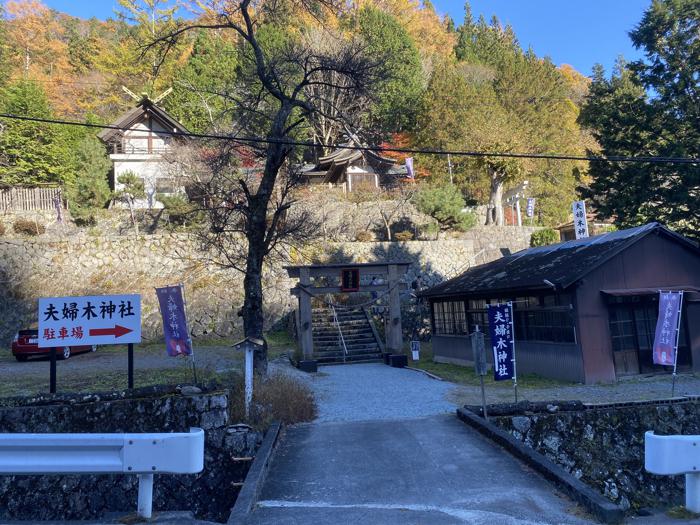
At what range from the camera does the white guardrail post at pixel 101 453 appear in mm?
4469

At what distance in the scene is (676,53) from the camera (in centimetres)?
2072

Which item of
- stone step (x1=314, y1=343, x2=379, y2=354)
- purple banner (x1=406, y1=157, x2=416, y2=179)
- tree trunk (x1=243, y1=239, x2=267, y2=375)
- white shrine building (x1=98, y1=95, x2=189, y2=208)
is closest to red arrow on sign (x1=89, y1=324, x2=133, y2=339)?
tree trunk (x1=243, y1=239, x2=267, y2=375)

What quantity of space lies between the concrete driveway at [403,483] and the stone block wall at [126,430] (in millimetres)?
1087

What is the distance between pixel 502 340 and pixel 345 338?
12243mm

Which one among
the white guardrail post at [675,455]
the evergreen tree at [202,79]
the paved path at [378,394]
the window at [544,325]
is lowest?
the paved path at [378,394]

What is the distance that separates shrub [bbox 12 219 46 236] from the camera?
2661 cm

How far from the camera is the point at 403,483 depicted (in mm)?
6684

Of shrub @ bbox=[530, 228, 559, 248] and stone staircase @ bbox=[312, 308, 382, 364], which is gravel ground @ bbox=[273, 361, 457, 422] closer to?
stone staircase @ bbox=[312, 308, 382, 364]

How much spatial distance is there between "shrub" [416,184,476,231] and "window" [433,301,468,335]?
391 inches

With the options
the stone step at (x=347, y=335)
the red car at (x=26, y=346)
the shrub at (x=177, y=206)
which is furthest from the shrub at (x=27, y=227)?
the stone step at (x=347, y=335)

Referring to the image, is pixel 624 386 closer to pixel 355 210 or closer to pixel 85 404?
pixel 85 404

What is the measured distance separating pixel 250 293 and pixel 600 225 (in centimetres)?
3534

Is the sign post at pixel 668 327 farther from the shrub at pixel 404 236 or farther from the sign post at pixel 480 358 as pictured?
the shrub at pixel 404 236

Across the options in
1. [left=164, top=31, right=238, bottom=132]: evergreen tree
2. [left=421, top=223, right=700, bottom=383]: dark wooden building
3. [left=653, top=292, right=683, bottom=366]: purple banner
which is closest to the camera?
[left=653, top=292, right=683, bottom=366]: purple banner
